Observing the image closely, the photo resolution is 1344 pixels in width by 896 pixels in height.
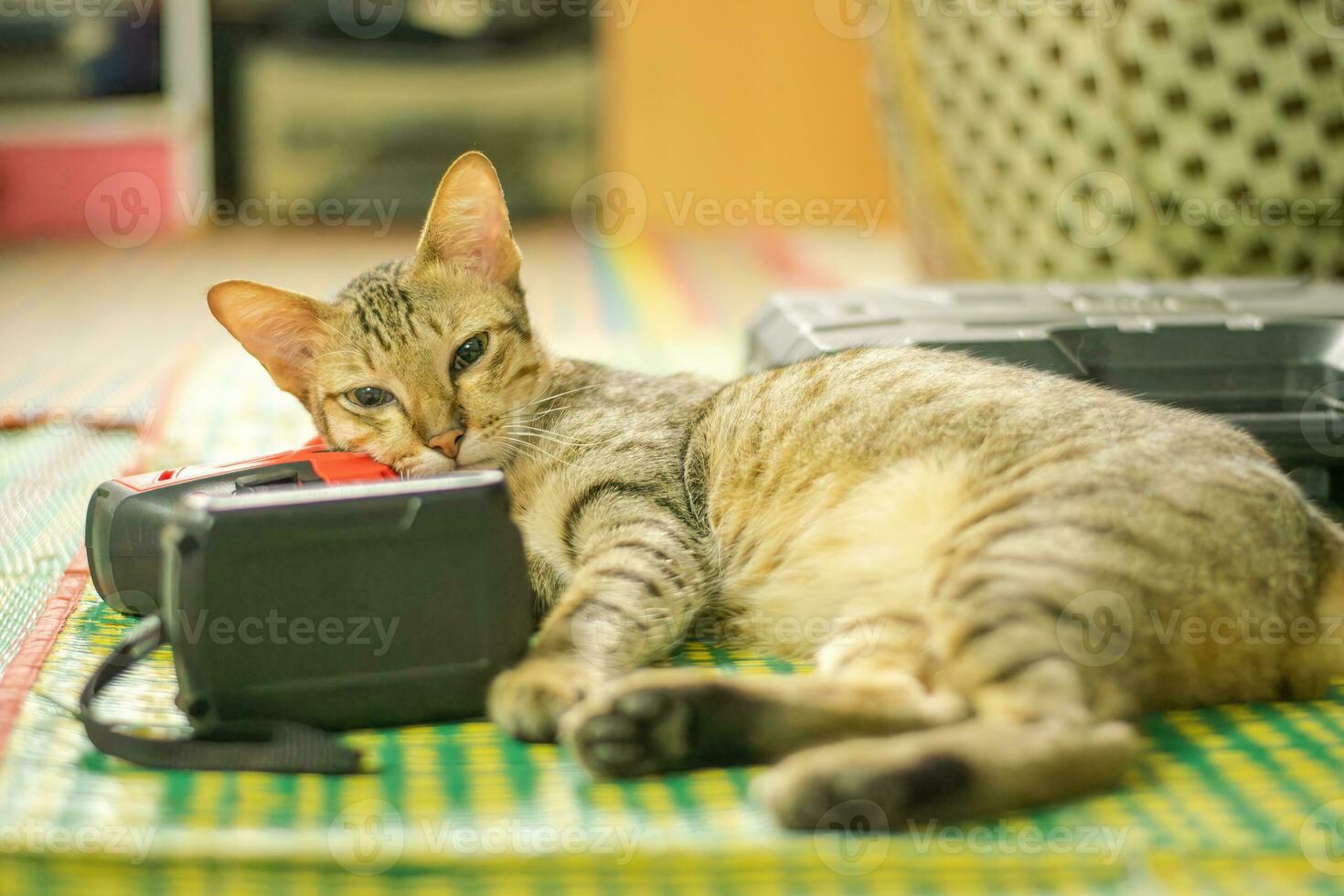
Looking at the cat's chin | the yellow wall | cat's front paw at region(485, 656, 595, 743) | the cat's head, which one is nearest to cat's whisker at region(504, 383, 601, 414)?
the cat's head

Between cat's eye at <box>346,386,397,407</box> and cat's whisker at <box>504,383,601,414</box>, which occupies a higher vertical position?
cat's eye at <box>346,386,397,407</box>

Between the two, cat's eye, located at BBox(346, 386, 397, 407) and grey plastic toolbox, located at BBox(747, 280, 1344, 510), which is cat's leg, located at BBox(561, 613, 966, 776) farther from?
grey plastic toolbox, located at BBox(747, 280, 1344, 510)

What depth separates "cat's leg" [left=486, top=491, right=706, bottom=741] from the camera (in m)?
1.18

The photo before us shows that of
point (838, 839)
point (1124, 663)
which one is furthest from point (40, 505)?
point (1124, 663)

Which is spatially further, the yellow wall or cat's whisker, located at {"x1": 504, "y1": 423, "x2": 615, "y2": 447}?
the yellow wall

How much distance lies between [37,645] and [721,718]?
31.8 inches

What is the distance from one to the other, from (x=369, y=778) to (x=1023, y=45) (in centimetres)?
220

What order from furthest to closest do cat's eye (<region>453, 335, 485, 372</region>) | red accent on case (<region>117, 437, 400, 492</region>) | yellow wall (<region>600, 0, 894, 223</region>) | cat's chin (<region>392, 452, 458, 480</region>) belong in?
yellow wall (<region>600, 0, 894, 223</region>) → cat's eye (<region>453, 335, 485, 372</region>) → cat's chin (<region>392, 452, 458, 480</region>) → red accent on case (<region>117, 437, 400, 492</region>)

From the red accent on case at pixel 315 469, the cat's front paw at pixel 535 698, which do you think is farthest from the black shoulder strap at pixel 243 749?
the red accent on case at pixel 315 469

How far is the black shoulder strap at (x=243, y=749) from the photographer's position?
1093 millimetres

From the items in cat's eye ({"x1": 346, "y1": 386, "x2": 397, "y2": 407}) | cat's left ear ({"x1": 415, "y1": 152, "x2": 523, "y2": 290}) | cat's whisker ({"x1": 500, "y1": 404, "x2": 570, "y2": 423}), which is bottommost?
cat's whisker ({"x1": 500, "y1": 404, "x2": 570, "y2": 423})

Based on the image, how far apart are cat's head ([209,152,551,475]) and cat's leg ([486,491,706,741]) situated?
18 centimetres

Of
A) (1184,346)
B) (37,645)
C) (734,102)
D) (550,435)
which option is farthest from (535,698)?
(734,102)

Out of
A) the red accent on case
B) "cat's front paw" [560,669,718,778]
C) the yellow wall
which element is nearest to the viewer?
"cat's front paw" [560,669,718,778]
